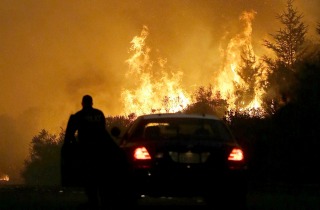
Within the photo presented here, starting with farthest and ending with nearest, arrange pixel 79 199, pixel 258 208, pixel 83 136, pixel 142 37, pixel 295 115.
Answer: pixel 142 37
pixel 295 115
pixel 79 199
pixel 258 208
pixel 83 136

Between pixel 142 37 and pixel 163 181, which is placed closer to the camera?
pixel 163 181

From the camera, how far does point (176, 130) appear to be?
2047 centimetres

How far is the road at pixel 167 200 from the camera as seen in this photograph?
2192 centimetres

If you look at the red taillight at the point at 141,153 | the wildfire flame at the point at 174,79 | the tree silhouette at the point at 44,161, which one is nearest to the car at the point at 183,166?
the red taillight at the point at 141,153

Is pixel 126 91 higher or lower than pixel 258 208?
higher

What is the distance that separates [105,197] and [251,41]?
11882 centimetres

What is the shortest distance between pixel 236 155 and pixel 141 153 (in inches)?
66.9

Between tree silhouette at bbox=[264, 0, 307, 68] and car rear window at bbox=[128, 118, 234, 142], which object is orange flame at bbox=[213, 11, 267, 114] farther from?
car rear window at bbox=[128, 118, 234, 142]

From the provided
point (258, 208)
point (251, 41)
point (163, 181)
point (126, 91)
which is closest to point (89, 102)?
point (163, 181)

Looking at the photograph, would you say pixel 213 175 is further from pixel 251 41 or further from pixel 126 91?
pixel 126 91

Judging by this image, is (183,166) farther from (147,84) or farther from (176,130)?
(147,84)

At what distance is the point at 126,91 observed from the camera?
150 m

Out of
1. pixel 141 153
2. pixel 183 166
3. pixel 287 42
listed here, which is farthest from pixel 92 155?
pixel 287 42

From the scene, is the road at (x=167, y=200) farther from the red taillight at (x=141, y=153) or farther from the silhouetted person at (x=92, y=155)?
the red taillight at (x=141, y=153)
